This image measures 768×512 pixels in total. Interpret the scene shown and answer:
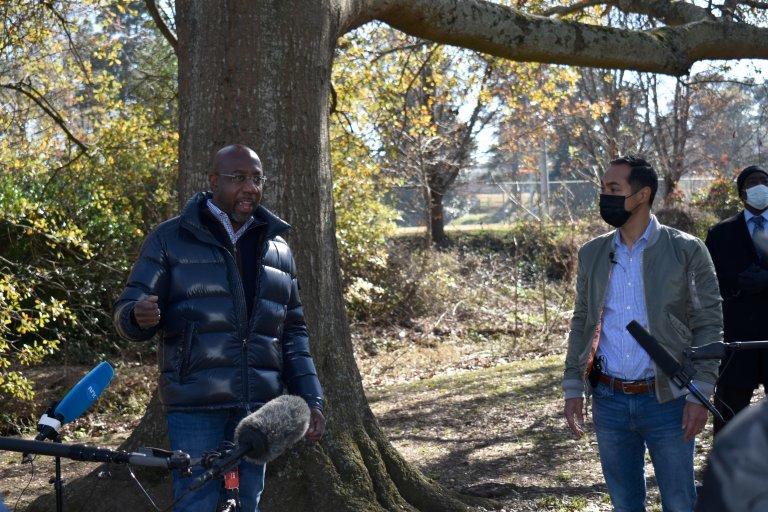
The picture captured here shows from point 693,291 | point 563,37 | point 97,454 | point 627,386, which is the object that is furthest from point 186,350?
point 563,37

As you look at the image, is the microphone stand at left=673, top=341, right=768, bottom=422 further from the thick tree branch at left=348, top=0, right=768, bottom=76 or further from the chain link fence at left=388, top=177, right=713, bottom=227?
the chain link fence at left=388, top=177, right=713, bottom=227

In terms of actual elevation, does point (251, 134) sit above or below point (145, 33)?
below

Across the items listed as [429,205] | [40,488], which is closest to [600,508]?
[40,488]

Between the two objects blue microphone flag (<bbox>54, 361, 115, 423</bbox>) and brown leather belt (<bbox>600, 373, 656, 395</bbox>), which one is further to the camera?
brown leather belt (<bbox>600, 373, 656, 395</bbox>)

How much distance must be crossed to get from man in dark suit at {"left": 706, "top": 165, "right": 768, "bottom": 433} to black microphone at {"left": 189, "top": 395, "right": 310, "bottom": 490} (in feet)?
12.3

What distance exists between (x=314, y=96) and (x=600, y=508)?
3339 mm

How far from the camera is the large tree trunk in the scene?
6250 mm

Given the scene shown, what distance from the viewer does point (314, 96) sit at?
254 inches

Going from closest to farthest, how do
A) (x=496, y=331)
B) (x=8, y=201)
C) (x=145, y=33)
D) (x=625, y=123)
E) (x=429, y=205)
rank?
(x=8, y=201) → (x=496, y=331) → (x=429, y=205) → (x=625, y=123) → (x=145, y=33)

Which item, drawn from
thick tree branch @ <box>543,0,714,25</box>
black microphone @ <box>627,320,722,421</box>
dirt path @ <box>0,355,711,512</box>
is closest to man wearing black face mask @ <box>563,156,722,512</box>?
black microphone @ <box>627,320,722,421</box>

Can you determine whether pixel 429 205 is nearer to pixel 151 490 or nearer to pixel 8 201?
pixel 8 201

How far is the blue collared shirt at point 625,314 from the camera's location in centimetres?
484

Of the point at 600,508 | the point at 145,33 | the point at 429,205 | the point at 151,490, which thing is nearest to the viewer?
the point at 151,490

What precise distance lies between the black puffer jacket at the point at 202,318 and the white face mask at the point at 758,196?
3.53m
